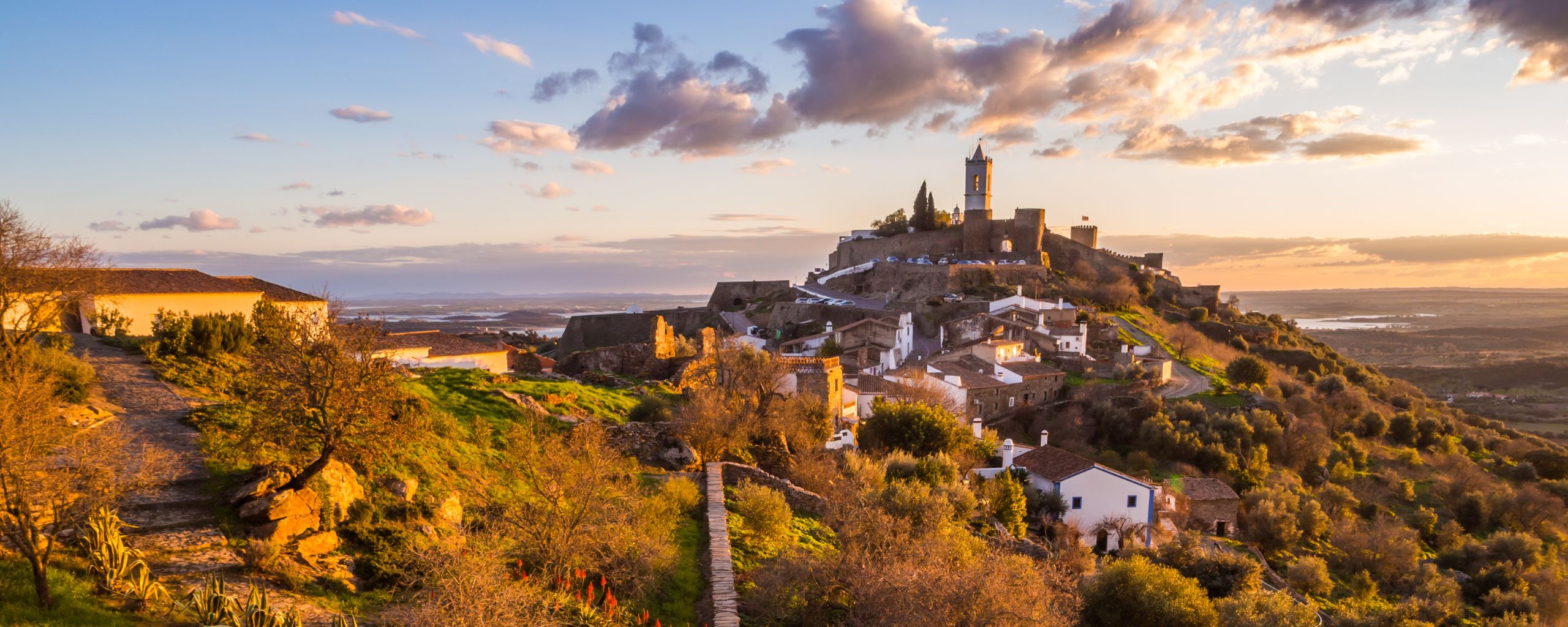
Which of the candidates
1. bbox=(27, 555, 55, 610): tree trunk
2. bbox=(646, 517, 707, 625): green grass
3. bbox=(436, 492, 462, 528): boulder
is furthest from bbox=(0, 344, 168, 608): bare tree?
bbox=(646, 517, 707, 625): green grass

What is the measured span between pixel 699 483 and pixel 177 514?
335 inches

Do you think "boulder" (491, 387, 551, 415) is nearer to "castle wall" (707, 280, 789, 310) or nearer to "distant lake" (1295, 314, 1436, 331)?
"castle wall" (707, 280, 789, 310)

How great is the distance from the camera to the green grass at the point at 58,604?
5520mm

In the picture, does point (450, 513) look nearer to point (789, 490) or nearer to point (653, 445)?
point (653, 445)

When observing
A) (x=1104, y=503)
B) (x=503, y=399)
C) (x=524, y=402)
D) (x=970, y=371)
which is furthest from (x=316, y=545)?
(x=970, y=371)

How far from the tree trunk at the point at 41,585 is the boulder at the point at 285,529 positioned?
1.67 m

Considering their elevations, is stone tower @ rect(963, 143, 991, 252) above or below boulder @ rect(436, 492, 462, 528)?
above

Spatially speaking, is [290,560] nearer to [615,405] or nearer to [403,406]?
[403,406]

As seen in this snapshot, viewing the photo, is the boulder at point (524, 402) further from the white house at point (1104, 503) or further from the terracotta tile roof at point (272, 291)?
the white house at point (1104, 503)

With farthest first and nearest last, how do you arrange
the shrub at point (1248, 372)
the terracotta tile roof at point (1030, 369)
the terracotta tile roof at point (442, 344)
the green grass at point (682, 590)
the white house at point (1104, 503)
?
the shrub at point (1248, 372) < the terracotta tile roof at point (1030, 369) < the white house at point (1104, 503) < the terracotta tile roof at point (442, 344) < the green grass at point (682, 590)

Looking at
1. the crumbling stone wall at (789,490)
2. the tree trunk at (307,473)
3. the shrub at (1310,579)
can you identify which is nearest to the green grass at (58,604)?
the tree trunk at (307,473)

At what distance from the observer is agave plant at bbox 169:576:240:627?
572 centimetres

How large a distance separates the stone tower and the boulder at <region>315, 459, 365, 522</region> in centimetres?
5782

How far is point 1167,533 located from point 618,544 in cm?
2130
